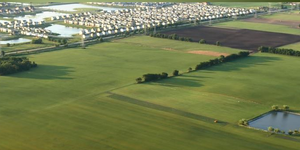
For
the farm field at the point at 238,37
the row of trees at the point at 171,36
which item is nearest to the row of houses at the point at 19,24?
the row of trees at the point at 171,36

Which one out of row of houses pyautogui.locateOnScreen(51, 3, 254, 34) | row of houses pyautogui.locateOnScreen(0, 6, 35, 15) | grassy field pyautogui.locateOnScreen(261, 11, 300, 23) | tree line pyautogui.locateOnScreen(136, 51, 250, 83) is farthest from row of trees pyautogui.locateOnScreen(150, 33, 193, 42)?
row of houses pyautogui.locateOnScreen(0, 6, 35, 15)

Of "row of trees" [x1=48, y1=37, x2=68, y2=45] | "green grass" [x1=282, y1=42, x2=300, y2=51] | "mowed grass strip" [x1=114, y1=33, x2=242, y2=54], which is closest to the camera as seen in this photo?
"mowed grass strip" [x1=114, y1=33, x2=242, y2=54]

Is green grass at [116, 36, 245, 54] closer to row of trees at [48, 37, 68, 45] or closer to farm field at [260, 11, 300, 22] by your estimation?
row of trees at [48, 37, 68, 45]

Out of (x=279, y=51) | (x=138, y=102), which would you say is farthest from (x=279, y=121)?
(x=279, y=51)

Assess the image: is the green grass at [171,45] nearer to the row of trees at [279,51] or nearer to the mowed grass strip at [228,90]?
the row of trees at [279,51]

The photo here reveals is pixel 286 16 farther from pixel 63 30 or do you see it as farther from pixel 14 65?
pixel 14 65
